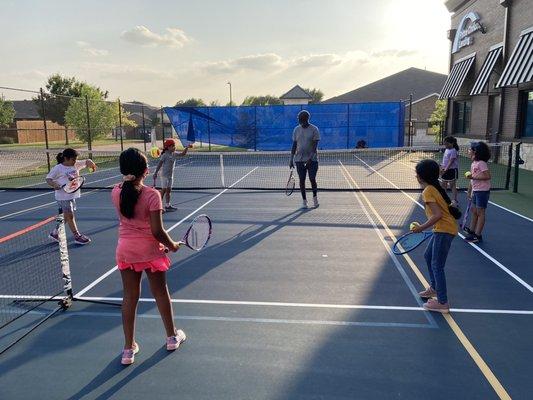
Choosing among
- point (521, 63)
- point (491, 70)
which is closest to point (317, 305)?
point (521, 63)

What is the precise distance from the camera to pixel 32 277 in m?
6.34

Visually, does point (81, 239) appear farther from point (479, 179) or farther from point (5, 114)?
point (5, 114)

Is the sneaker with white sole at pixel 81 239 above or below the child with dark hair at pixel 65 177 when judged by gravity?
below

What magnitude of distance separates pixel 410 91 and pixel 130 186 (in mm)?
58670

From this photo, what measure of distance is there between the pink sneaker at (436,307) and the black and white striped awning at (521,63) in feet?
51.1

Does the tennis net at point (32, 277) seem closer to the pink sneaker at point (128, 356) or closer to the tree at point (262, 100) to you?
the pink sneaker at point (128, 356)

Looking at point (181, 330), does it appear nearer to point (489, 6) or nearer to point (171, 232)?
point (171, 232)

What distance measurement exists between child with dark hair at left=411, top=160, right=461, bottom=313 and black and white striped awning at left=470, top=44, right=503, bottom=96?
20.3 meters

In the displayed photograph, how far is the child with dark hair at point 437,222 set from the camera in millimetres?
4766

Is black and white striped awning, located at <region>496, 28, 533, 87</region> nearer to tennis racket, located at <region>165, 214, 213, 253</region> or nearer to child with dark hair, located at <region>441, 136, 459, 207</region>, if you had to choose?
child with dark hair, located at <region>441, 136, 459, 207</region>

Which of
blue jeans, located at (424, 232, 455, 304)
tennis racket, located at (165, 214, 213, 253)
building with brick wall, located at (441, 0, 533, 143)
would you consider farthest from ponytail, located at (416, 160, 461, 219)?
building with brick wall, located at (441, 0, 533, 143)

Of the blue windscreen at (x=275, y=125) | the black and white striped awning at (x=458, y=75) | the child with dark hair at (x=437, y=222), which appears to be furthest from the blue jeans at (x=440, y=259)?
the black and white striped awning at (x=458, y=75)

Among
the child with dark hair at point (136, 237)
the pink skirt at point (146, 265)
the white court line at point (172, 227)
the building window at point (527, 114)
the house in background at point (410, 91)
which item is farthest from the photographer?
the house in background at point (410, 91)

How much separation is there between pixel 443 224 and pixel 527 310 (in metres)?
1.49
